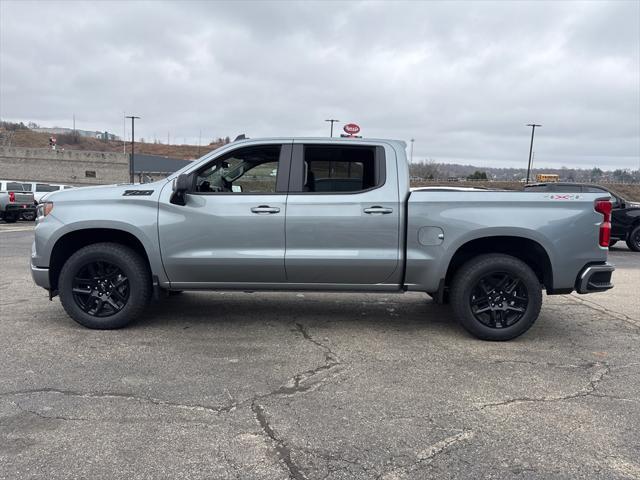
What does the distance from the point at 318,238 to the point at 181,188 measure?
1392 mm

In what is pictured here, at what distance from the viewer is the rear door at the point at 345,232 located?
5.00 meters

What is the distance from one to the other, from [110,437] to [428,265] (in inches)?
124

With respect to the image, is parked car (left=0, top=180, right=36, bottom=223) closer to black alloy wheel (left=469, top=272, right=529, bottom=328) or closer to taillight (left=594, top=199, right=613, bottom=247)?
black alloy wheel (left=469, top=272, right=529, bottom=328)

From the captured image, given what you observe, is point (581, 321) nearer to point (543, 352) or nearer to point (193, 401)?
point (543, 352)

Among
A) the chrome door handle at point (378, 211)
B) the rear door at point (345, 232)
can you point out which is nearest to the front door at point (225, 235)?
the rear door at point (345, 232)

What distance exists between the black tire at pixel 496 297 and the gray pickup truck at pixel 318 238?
1 cm

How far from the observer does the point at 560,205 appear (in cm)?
495

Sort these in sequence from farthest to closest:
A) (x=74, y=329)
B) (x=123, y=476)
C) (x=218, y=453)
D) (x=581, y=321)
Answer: (x=581, y=321) → (x=74, y=329) → (x=218, y=453) → (x=123, y=476)

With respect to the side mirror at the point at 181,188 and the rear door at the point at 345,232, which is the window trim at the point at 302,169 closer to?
the rear door at the point at 345,232

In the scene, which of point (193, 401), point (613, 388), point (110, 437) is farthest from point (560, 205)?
point (110, 437)

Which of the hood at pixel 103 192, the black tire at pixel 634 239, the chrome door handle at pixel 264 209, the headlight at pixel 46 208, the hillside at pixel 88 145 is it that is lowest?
the black tire at pixel 634 239

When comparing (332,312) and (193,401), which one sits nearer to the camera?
(193,401)

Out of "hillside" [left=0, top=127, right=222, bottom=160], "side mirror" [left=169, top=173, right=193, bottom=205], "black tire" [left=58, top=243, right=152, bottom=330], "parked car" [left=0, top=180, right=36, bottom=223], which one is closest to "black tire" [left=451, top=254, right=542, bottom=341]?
"side mirror" [left=169, top=173, right=193, bottom=205]

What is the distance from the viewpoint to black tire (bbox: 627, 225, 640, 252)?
14008mm
